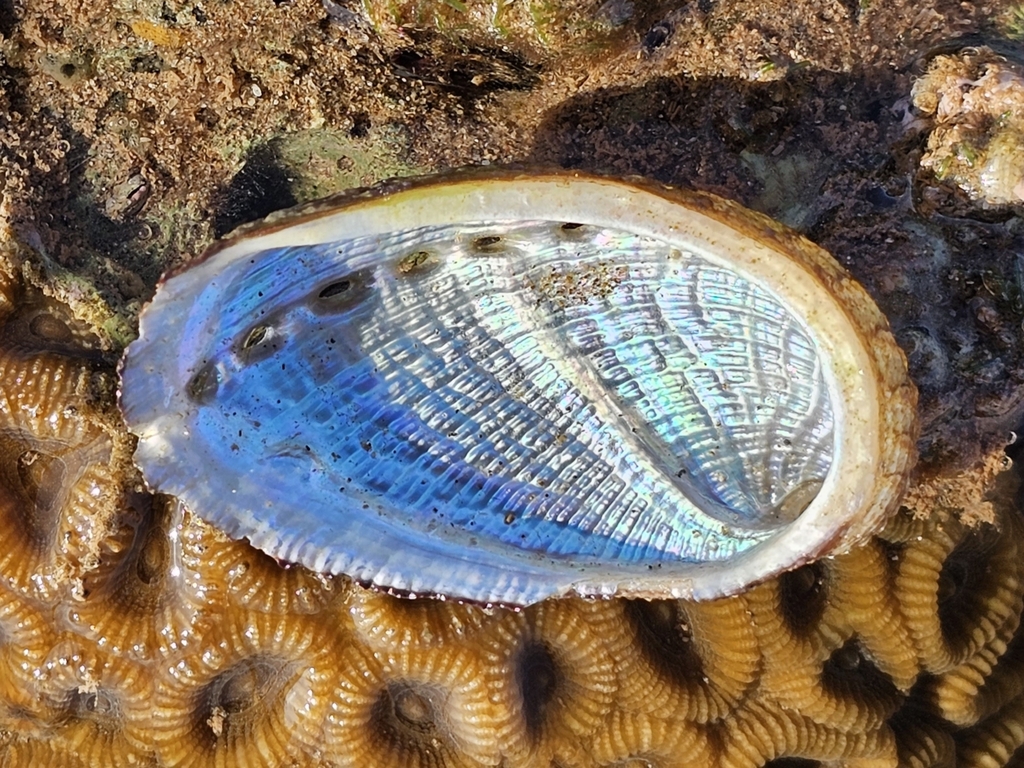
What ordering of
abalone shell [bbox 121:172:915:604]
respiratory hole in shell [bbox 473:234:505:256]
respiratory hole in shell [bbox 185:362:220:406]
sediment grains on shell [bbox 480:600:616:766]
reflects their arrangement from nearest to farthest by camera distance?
1. abalone shell [bbox 121:172:915:604]
2. respiratory hole in shell [bbox 473:234:505:256]
3. respiratory hole in shell [bbox 185:362:220:406]
4. sediment grains on shell [bbox 480:600:616:766]

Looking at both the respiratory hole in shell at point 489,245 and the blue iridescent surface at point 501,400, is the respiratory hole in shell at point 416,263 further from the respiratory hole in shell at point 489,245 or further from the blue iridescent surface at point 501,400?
the respiratory hole in shell at point 489,245

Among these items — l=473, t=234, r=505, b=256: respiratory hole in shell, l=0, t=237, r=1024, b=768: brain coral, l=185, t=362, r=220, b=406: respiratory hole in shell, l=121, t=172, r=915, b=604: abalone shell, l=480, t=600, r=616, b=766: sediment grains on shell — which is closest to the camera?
l=121, t=172, r=915, b=604: abalone shell

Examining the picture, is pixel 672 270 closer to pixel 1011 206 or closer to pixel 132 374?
pixel 1011 206

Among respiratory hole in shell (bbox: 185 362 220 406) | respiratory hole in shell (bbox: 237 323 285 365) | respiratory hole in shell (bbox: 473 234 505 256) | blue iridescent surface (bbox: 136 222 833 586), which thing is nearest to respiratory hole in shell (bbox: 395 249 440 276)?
blue iridescent surface (bbox: 136 222 833 586)

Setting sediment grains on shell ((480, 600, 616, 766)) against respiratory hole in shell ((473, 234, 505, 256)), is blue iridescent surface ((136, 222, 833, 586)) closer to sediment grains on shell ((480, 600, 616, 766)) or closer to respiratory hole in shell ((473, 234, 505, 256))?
respiratory hole in shell ((473, 234, 505, 256))

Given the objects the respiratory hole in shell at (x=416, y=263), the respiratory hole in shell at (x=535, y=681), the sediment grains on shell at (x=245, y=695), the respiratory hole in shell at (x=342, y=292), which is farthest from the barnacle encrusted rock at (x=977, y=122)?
the sediment grains on shell at (x=245, y=695)

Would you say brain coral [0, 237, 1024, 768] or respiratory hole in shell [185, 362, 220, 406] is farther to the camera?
brain coral [0, 237, 1024, 768]

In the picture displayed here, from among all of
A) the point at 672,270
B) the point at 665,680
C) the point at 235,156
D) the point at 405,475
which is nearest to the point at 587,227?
the point at 672,270

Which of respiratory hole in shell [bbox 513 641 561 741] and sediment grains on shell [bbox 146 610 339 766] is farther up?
sediment grains on shell [bbox 146 610 339 766]
